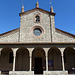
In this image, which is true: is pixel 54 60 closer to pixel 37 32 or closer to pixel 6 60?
pixel 37 32

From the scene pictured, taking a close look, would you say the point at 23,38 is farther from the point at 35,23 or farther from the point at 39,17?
the point at 39,17

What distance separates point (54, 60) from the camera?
51.9ft

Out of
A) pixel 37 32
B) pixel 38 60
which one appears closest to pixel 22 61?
pixel 38 60

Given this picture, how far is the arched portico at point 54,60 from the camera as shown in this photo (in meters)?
→ 15.5

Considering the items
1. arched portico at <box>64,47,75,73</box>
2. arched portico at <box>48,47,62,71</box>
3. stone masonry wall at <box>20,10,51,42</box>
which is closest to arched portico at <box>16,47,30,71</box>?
stone masonry wall at <box>20,10,51,42</box>

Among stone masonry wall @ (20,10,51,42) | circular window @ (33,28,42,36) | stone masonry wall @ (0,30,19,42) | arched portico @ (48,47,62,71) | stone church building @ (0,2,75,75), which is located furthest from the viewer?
circular window @ (33,28,42,36)

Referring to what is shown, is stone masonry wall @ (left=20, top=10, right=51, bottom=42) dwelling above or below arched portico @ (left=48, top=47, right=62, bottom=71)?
above

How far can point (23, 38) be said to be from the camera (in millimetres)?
16125

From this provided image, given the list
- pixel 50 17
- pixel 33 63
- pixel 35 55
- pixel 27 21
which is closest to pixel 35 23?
pixel 27 21

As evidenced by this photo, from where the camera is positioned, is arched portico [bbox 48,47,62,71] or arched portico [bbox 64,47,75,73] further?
arched portico [bbox 64,47,75,73]

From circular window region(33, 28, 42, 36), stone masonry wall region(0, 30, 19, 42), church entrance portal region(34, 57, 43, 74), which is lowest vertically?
church entrance portal region(34, 57, 43, 74)

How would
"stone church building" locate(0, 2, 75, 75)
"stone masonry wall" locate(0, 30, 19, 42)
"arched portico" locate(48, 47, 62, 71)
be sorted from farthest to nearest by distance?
"stone masonry wall" locate(0, 30, 19, 42), "stone church building" locate(0, 2, 75, 75), "arched portico" locate(48, 47, 62, 71)

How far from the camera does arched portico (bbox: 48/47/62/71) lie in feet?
50.7

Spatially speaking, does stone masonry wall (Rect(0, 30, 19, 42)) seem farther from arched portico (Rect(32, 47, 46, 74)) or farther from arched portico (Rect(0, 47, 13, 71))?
arched portico (Rect(32, 47, 46, 74))
